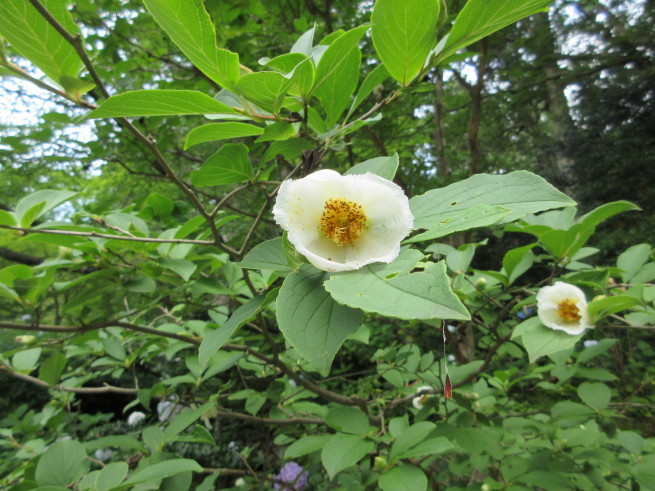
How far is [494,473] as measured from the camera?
1472mm

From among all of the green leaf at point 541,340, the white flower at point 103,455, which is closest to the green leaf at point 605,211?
the green leaf at point 541,340

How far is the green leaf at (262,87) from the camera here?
1.51 feet

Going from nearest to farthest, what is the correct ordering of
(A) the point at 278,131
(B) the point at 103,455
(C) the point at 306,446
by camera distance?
(A) the point at 278,131 < (C) the point at 306,446 < (B) the point at 103,455

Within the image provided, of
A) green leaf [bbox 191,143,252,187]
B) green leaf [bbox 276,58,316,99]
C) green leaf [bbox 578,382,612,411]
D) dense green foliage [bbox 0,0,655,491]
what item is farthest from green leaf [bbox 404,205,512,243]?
green leaf [bbox 578,382,612,411]

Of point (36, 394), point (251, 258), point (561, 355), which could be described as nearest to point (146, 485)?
point (251, 258)

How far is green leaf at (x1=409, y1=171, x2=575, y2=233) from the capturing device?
40cm

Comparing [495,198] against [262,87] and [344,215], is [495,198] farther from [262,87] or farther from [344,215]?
[262,87]

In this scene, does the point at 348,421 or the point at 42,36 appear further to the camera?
the point at 348,421

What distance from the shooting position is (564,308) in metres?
0.88

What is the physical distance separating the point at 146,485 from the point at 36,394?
4.35 meters

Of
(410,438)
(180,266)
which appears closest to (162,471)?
(180,266)

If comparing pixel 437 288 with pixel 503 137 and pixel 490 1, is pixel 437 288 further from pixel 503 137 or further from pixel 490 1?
pixel 503 137

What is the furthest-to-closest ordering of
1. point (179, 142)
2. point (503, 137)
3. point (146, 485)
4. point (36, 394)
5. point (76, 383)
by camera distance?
1. point (503, 137)
2. point (36, 394)
3. point (179, 142)
4. point (76, 383)
5. point (146, 485)

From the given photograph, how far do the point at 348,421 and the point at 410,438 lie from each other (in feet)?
0.54
